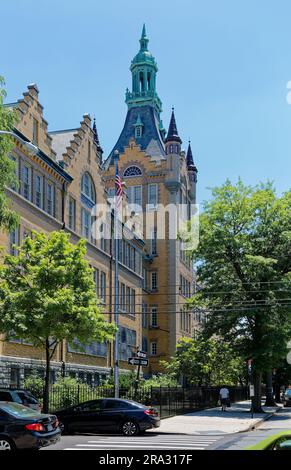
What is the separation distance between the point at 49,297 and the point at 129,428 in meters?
6.64

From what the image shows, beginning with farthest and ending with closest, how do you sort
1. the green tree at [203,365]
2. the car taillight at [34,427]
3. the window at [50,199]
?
the green tree at [203,365], the window at [50,199], the car taillight at [34,427]

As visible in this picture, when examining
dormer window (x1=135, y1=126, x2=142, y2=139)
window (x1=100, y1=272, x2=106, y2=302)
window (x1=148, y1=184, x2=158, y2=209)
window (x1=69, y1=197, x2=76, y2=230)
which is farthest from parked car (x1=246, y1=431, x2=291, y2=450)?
dormer window (x1=135, y1=126, x2=142, y2=139)

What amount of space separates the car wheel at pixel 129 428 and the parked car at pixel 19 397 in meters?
3.02

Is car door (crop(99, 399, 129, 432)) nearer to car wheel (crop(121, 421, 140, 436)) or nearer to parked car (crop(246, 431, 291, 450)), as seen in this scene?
car wheel (crop(121, 421, 140, 436))

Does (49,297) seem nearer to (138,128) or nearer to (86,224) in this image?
(86,224)

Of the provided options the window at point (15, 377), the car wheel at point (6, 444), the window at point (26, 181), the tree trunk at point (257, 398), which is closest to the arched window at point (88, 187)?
the window at point (26, 181)

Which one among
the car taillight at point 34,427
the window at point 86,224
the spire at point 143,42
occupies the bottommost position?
the car taillight at point 34,427

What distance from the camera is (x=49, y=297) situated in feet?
86.0

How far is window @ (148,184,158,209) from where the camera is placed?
74.4 metres

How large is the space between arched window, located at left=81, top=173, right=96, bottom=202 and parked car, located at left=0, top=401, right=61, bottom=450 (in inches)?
Result: 1260

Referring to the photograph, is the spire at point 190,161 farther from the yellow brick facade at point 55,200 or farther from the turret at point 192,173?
the yellow brick facade at point 55,200

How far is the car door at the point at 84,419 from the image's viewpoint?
73.4ft

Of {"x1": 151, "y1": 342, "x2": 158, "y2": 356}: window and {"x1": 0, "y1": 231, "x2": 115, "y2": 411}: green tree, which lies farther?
{"x1": 151, "y1": 342, "x2": 158, "y2": 356}: window
